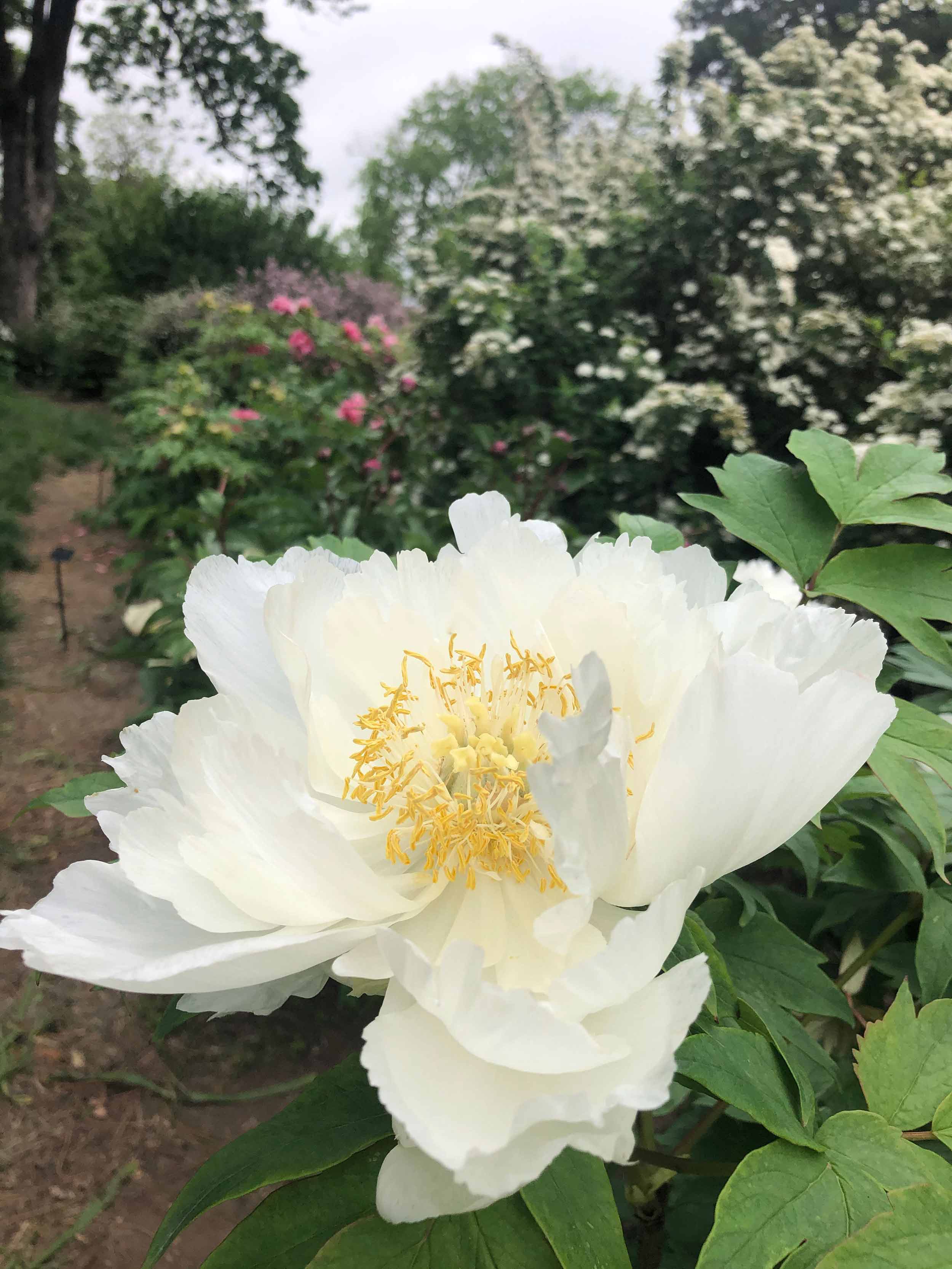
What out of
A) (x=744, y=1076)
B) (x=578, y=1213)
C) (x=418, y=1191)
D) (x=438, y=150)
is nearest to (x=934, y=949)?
(x=744, y=1076)

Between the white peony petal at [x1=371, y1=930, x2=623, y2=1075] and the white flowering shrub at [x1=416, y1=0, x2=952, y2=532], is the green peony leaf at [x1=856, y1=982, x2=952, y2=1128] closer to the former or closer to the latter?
the white peony petal at [x1=371, y1=930, x2=623, y2=1075]

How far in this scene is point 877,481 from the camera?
0.88 m

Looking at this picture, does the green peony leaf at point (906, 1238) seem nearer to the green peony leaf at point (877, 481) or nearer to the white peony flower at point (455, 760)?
the white peony flower at point (455, 760)

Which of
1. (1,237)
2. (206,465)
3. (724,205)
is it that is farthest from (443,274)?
(1,237)

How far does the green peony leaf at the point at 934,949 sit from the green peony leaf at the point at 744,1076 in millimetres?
248

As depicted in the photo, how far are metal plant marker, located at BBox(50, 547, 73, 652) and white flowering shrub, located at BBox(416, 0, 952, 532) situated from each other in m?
2.02

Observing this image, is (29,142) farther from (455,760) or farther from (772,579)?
(455,760)

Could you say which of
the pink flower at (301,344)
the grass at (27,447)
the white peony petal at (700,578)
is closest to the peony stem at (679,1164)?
the white peony petal at (700,578)

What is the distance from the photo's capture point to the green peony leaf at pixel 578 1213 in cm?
48

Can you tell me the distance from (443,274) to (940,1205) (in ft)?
18.3

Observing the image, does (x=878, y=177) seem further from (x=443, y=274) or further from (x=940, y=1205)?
(x=940, y=1205)

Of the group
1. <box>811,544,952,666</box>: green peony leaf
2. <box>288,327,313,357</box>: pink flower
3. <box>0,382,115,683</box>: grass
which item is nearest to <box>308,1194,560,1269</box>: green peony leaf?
<box>811,544,952,666</box>: green peony leaf

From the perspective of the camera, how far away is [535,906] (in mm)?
574

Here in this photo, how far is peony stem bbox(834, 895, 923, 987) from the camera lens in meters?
0.83
